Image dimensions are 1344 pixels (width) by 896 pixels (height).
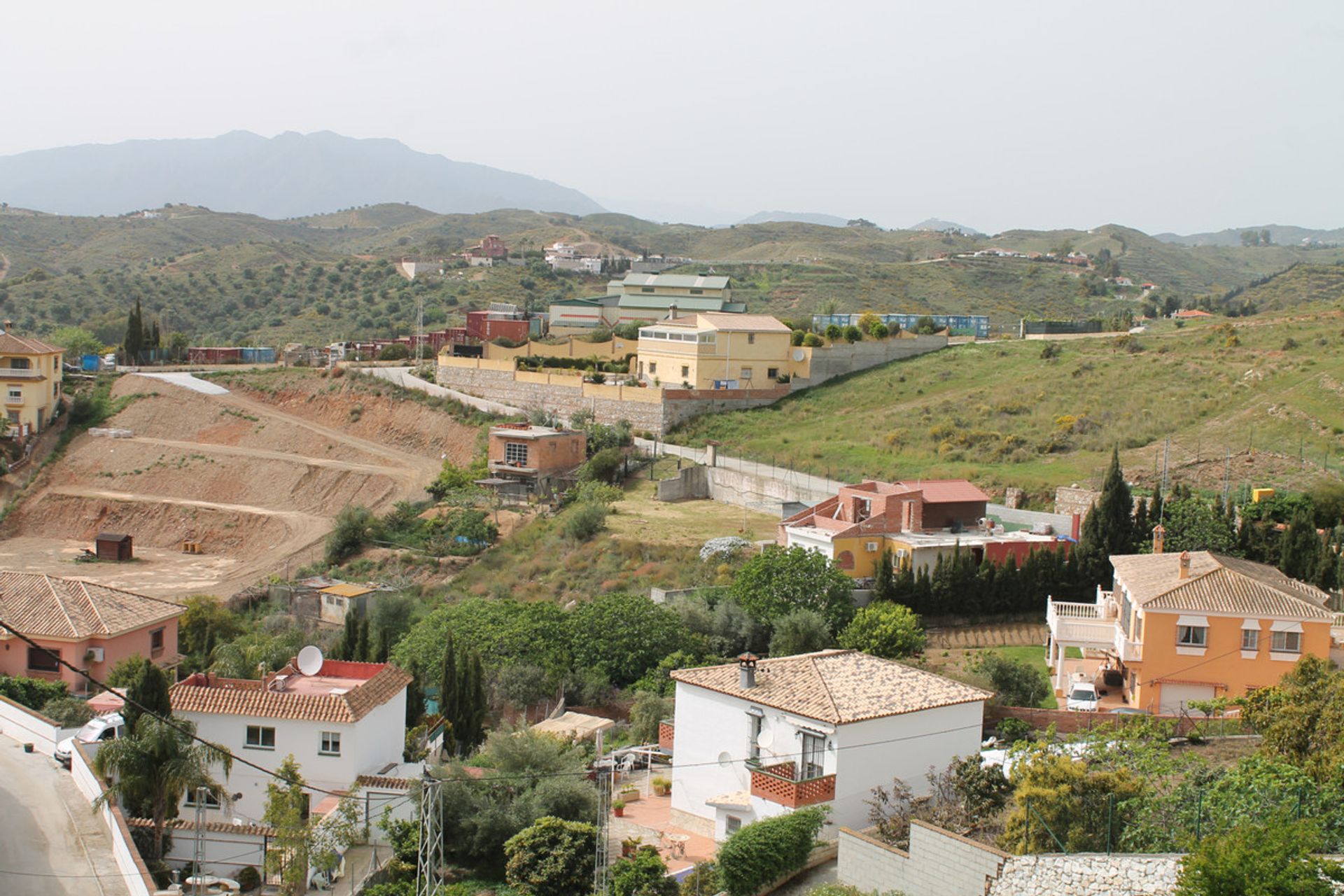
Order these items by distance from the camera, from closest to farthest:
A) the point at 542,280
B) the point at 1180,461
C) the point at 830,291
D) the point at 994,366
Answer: the point at 1180,461
the point at 994,366
the point at 830,291
the point at 542,280

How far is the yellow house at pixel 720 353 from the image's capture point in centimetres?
5259

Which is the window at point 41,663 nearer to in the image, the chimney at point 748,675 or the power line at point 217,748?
the power line at point 217,748

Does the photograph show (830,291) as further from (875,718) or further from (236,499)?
(875,718)

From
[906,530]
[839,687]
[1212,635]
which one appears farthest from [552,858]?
[906,530]

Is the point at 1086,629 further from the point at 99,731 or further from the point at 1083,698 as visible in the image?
the point at 99,731

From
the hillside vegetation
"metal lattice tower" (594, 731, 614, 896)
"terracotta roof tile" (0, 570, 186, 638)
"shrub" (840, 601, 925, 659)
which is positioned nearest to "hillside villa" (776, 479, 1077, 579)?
"shrub" (840, 601, 925, 659)

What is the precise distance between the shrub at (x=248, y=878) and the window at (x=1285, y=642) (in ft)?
56.6

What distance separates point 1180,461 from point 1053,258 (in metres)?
85.2

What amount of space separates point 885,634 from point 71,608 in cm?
1744

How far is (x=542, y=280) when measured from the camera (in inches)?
3809

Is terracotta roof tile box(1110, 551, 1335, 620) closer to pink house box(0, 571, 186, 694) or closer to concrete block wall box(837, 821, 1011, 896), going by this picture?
concrete block wall box(837, 821, 1011, 896)

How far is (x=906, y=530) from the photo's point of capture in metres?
34.7

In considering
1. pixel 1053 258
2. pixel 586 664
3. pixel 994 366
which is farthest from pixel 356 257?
pixel 586 664

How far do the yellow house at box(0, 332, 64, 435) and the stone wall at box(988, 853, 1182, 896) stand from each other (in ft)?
179
